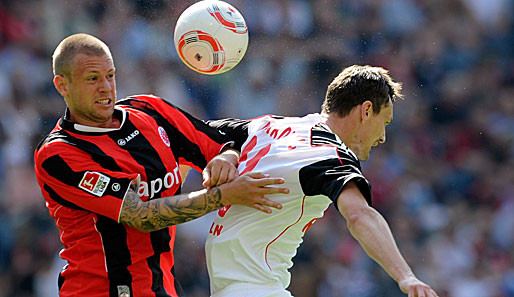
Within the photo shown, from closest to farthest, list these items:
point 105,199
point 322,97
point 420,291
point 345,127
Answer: point 420,291 → point 105,199 → point 345,127 → point 322,97

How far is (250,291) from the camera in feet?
14.1

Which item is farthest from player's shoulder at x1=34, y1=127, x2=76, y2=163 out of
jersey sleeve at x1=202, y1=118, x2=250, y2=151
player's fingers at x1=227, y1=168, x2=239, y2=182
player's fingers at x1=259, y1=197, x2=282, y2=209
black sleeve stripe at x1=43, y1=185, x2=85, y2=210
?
player's fingers at x1=259, y1=197, x2=282, y2=209

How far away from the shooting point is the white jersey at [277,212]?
4141 mm

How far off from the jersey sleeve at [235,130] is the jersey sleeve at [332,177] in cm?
82

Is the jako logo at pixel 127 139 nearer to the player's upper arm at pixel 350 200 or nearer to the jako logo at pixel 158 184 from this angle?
the jako logo at pixel 158 184

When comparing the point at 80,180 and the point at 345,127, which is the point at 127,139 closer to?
the point at 80,180

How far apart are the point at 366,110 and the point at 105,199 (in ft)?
5.28

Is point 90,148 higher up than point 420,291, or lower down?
higher up

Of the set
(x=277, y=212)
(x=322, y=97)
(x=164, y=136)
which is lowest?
(x=322, y=97)

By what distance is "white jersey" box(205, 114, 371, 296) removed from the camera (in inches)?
163

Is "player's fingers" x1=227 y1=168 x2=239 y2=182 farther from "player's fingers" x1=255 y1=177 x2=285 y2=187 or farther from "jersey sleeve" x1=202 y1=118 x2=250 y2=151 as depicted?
"jersey sleeve" x1=202 y1=118 x2=250 y2=151

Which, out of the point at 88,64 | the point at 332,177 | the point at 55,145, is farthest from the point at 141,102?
the point at 332,177

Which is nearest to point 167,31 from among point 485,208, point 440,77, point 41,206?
point 41,206

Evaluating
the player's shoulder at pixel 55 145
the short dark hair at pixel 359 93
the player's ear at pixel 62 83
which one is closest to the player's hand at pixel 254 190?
the short dark hair at pixel 359 93
